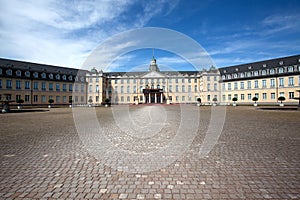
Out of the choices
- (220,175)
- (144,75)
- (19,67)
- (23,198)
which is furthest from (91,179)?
(144,75)

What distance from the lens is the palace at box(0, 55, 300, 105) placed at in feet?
146

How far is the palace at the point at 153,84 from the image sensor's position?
44438 millimetres

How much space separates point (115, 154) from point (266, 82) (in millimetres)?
56577

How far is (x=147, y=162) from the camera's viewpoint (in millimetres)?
4340

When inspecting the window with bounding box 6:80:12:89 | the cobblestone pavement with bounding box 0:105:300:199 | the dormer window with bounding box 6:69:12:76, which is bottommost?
the cobblestone pavement with bounding box 0:105:300:199

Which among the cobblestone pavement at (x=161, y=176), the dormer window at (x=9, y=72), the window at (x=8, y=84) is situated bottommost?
the cobblestone pavement at (x=161, y=176)

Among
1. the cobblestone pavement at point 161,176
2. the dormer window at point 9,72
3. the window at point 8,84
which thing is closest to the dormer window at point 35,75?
the dormer window at point 9,72

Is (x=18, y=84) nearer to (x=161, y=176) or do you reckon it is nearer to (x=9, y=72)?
(x=9, y=72)

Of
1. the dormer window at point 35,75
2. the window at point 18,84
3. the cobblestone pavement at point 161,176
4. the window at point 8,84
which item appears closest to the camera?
the cobblestone pavement at point 161,176


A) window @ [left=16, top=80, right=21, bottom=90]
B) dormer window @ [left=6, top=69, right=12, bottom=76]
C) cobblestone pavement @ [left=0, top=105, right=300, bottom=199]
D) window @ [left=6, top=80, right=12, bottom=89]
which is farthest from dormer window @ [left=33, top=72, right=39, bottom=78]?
cobblestone pavement @ [left=0, top=105, right=300, bottom=199]

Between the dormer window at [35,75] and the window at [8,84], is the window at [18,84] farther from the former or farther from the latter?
the dormer window at [35,75]

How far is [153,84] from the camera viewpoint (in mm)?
71000

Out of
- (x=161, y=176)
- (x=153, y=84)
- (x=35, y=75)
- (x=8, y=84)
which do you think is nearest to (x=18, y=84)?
(x=8, y=84)

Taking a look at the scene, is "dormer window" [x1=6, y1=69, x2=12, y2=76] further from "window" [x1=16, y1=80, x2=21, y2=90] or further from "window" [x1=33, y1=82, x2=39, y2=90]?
"window" [x1=33, y1=82, x2=39, y2=90]
